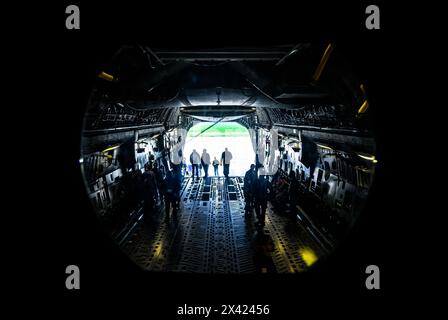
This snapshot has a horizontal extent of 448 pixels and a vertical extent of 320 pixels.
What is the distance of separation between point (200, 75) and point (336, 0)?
284 cm

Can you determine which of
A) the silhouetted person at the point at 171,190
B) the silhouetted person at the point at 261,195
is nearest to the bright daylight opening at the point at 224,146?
the silhouetted person at the point at 171,190

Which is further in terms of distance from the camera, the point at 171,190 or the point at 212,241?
the point at 171,190

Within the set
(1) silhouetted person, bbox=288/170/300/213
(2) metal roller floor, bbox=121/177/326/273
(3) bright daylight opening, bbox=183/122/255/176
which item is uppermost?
(3) bright daylight opening, bbox=183/122/255/176

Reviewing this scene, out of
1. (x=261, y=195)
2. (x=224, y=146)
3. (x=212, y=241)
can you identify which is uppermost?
(x=224, y=146)

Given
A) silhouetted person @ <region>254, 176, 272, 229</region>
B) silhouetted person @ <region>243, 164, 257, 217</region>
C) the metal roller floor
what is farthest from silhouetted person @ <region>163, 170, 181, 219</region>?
silhouetted person @ <region>254, 176, 272, 229</region>

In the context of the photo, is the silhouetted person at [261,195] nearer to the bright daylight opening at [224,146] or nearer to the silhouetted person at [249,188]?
the silhouetted person at [249,188]

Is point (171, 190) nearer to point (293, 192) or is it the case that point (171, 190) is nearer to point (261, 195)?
point (261, 195)

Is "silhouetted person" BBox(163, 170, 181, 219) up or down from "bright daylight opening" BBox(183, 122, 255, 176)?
down

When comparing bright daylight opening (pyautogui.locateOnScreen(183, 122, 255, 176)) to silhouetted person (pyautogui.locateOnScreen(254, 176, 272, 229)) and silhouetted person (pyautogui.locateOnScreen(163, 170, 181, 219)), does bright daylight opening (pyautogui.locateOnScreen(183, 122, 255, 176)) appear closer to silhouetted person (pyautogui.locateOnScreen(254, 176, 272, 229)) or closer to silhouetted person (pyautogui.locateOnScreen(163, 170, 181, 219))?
silhouetted person (pyautogui.locateOnScreen(163, 170, 181, 219))

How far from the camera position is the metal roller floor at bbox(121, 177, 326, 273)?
4.80 meters

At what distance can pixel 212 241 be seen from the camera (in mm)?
5875

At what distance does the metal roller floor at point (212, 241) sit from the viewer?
4.80 metres

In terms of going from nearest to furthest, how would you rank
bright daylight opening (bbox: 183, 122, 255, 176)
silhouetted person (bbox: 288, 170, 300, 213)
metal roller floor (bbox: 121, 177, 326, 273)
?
metal roller floor (bbox: 121, 177, 326, 273) → silhouetted person (bbox: 288, 170, 300, 213) → bright daylight opening (bbox: 183, 122, 255, 176)

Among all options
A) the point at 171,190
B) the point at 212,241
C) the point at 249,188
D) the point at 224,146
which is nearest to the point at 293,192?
the point at 249,188
